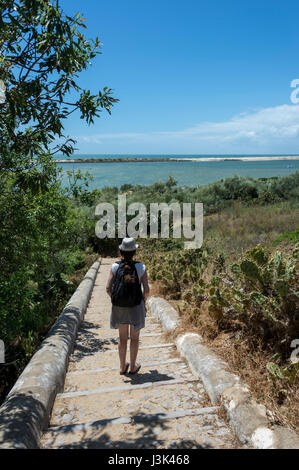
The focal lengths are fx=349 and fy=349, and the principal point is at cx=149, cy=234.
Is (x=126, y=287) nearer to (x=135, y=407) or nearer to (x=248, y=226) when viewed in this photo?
(x=135, y=407)

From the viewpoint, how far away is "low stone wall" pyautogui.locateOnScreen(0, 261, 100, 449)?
2664 mm

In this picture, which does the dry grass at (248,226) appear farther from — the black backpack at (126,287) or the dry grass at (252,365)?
the black backpack at (126,287)

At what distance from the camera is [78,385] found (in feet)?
13.4

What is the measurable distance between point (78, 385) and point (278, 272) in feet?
8.77

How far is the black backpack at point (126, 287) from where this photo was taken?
3.97 m

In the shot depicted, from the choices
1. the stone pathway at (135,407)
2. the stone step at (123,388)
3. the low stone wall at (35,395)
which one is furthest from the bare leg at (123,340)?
the low stone wall at (35,395)

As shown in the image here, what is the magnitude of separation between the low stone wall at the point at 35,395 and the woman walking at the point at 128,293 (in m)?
0.84

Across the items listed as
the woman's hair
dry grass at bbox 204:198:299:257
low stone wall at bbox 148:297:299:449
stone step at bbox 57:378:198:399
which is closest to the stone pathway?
stone step at bbox 57:378:198:399

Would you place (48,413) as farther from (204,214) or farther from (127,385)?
(204,214)

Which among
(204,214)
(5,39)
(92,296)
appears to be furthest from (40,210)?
(204,214)

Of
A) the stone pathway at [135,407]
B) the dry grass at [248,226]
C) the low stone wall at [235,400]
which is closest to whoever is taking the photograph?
the low stone wall at [235,400]

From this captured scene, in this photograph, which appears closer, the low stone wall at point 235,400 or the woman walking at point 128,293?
the low stone wall at point 235,400

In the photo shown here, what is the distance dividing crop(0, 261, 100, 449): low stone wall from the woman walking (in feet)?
2.77

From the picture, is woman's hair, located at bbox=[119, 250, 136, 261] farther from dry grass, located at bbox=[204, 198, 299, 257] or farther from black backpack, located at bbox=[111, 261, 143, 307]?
dry grass, located at bbox=[204, 198, 299, 257]
